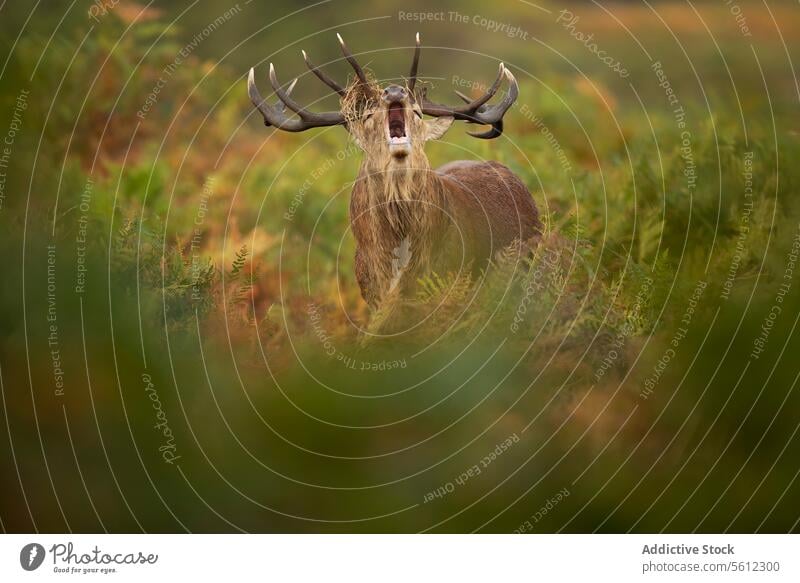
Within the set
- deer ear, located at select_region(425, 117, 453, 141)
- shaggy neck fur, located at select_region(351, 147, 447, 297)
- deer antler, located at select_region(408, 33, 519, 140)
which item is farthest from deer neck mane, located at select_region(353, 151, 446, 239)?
deer antler, located at select_region(408, 33, 519, 140)

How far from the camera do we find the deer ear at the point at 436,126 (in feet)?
49.5

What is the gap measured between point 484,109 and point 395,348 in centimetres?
319

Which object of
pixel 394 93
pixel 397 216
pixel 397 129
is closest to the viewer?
pixel 394 93

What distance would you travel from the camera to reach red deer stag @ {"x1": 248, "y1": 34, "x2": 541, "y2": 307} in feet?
48.4

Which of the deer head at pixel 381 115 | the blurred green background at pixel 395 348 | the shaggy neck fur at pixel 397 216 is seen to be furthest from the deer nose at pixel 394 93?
the blurred green background at pixel 395 348

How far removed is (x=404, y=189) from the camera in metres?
15.2

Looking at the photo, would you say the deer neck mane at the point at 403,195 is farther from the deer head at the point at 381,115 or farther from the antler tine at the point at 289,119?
the antler tine at the point at 289,119

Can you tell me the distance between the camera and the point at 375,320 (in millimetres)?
14773

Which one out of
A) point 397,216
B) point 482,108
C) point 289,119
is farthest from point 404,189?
point 289,119

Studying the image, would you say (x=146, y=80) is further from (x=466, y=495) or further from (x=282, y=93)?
(x=466, y=495)

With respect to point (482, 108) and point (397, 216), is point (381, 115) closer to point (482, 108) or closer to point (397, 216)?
point (397, 216)

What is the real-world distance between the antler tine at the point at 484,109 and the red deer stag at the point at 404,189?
0.01m

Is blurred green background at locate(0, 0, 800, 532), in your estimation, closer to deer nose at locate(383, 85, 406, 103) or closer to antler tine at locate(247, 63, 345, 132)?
antler tine at locate(247, 63, 345, 132)
